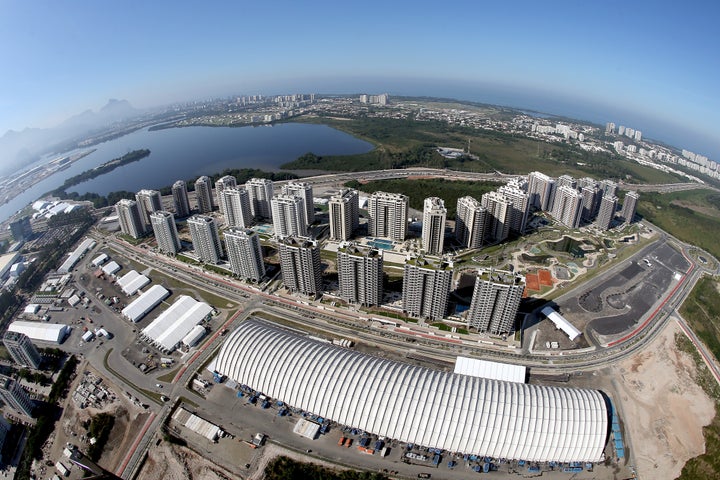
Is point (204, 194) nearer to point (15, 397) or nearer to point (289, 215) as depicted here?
point (289, 215)

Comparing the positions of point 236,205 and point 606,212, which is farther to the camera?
point 606,212

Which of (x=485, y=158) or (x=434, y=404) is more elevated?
(x=485, y=158)

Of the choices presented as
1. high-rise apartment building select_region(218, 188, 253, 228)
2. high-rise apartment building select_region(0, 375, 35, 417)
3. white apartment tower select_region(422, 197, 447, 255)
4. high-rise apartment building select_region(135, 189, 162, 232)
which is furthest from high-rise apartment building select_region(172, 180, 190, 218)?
white apartment tower select_region(422, 197, 447, 255)

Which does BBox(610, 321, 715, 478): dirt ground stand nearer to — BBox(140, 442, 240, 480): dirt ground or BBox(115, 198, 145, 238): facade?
BBox(140, 442, 240, 480): dirt ground

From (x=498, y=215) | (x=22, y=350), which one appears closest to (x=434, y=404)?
(x=498, y=215)

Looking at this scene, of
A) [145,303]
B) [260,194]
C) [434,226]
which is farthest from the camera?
[260,194]

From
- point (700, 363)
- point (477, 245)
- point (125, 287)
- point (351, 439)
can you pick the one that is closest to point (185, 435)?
point (351, 439)

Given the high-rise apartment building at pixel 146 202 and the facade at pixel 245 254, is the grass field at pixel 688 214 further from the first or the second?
the high-rise apartment building at pixel 146 202
